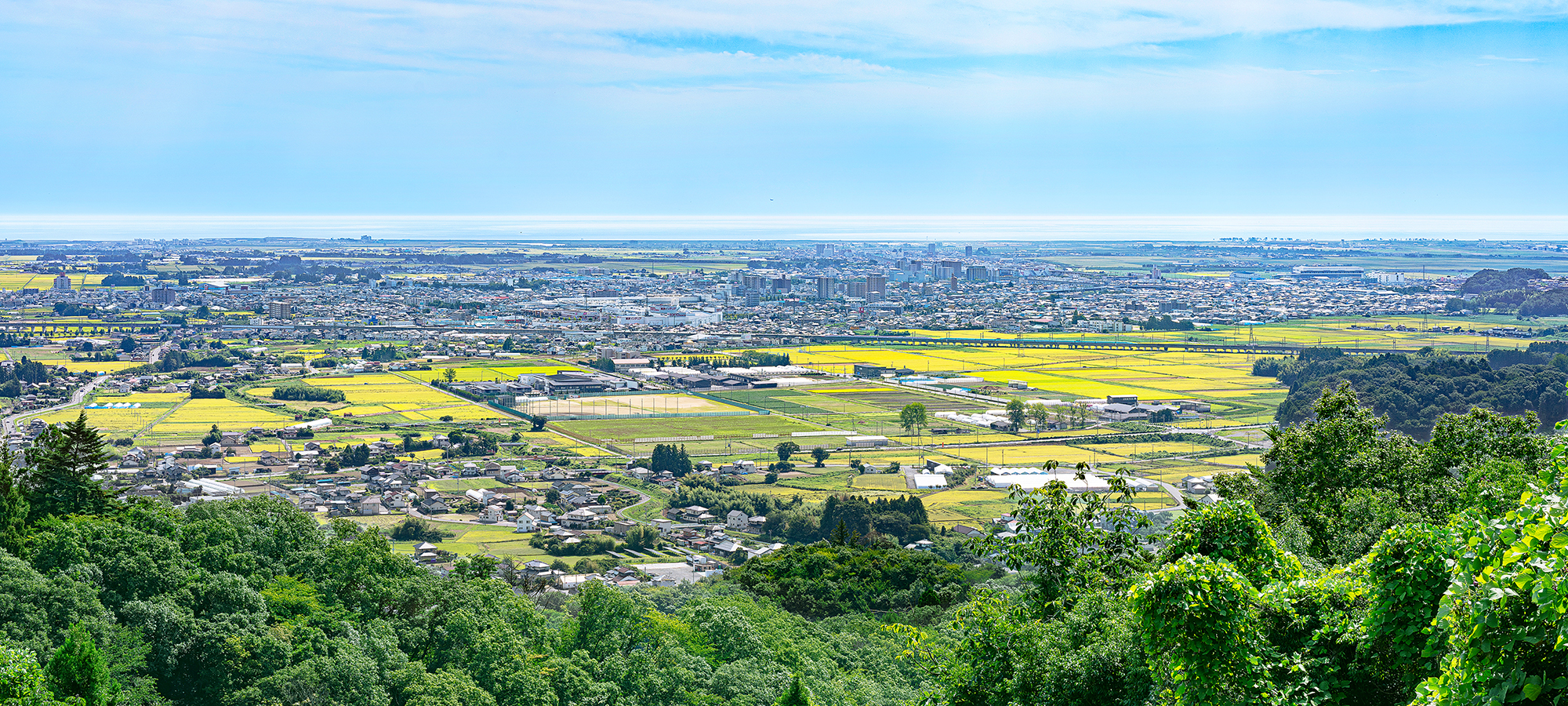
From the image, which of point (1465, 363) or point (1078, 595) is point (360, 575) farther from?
point (1465, 363)

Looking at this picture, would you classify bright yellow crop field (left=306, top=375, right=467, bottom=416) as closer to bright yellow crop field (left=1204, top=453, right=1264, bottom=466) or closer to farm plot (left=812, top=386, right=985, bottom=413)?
farm plot (left=812, top=386, right=985, bottom=413)

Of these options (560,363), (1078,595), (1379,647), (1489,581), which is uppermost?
(1489,581)

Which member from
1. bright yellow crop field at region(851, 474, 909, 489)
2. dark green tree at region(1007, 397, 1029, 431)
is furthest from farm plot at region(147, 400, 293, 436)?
dark green tree at region(1007, 397, 1029, 431)

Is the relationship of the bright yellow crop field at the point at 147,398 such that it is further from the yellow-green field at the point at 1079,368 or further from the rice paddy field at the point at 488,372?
the yellow-green field at the point at 1079,368

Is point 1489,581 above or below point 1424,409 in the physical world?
above

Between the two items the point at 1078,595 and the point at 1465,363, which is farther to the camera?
the point at 1465,363

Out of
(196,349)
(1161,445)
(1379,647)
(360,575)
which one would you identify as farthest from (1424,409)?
(196,349)

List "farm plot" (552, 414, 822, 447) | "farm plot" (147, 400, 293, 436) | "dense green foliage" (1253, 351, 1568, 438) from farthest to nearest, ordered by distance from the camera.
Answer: "farm plot" (552, 414, 822, 447)
"dense green foliage" (1253, 351, 1568, 438)
"farm plot" (147, 400, 293, 436)
